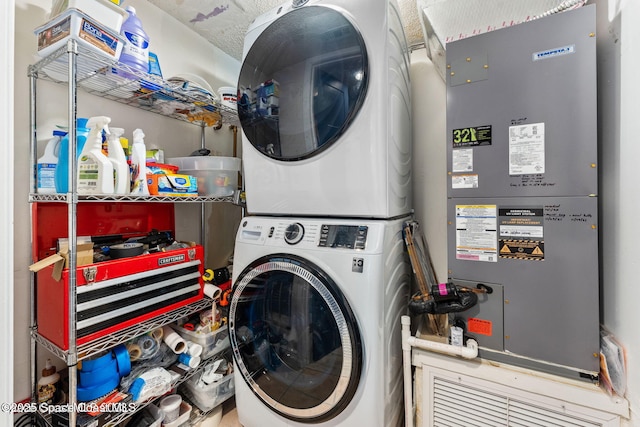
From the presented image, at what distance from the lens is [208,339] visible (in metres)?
1.54

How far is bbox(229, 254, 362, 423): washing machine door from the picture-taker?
3.60 feet

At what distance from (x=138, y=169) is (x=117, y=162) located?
4.2 inches

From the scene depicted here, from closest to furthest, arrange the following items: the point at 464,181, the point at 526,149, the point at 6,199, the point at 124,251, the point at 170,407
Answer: the point at 6,199, the point at 526,149, the point at 464,181, the point at 124,251, the point at 170,407

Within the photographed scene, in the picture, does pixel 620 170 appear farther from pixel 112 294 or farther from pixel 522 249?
pixel 112 294

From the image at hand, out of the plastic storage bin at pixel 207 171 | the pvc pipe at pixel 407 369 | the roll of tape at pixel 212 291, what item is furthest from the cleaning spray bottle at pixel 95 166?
the pvc pipe at pixel 407 369

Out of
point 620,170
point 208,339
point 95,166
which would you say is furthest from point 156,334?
point 620,170

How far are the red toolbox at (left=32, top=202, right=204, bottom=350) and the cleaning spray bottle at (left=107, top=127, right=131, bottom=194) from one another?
31cm

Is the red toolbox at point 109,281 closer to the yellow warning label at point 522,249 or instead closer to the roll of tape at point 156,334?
the roll of tape at point 156,334

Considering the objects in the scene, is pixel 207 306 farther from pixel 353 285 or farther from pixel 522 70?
pixel 522 70

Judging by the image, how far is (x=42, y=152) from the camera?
4.12 feet

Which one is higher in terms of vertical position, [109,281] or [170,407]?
[109,281]

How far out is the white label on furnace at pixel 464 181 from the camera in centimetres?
112

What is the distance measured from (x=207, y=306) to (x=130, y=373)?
43 centimetres

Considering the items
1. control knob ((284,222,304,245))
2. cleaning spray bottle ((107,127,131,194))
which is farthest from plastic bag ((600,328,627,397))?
cleaning spray bottle ((107,127,131,194))
